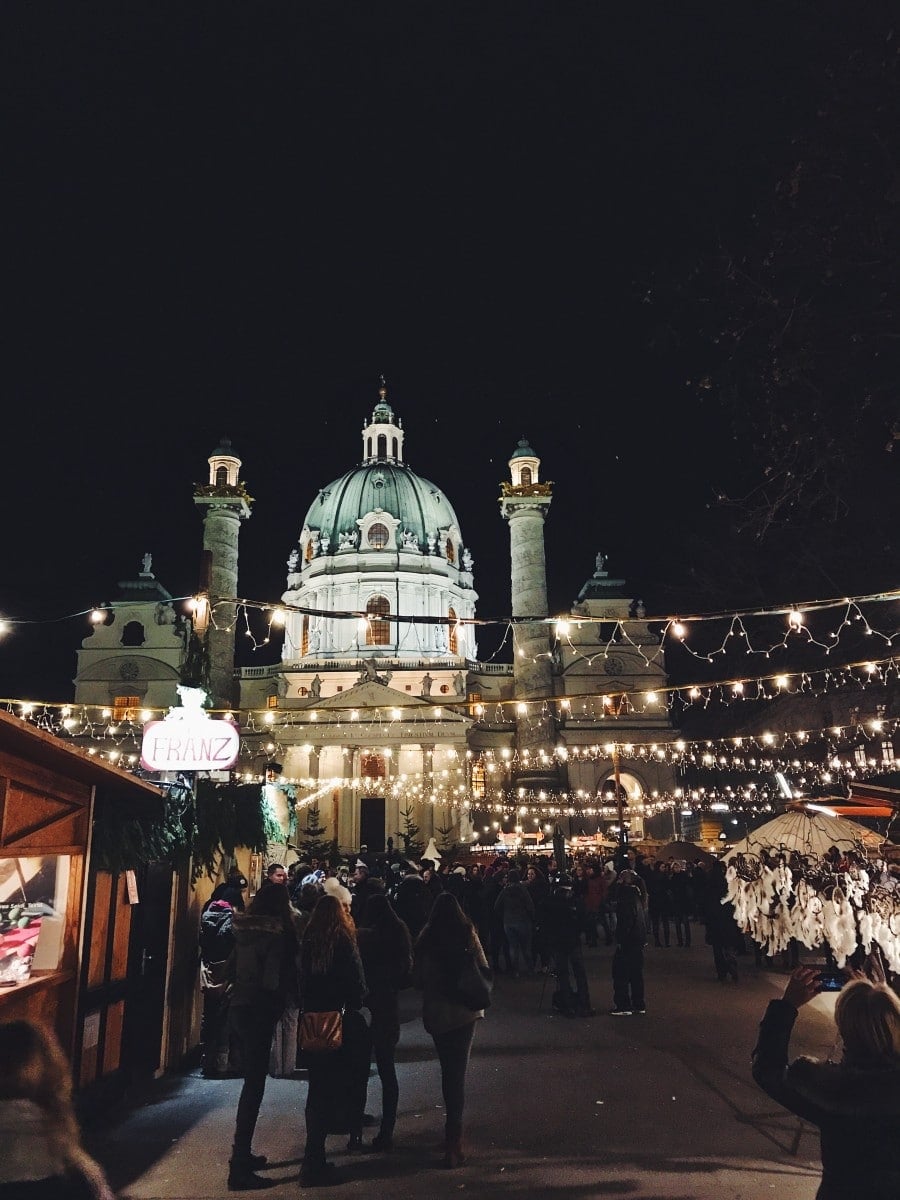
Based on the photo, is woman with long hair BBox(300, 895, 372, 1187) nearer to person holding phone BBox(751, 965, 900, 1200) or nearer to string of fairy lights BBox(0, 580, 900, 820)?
person holding phone BBox(751, 965, 900, 1200)

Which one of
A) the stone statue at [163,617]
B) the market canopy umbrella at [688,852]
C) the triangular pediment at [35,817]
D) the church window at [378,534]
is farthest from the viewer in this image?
the church window at [378,534]

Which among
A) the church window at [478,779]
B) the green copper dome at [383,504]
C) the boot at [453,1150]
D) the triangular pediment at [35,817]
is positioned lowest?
the boot at [453,1150]

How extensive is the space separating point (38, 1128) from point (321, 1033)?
3.38 metres

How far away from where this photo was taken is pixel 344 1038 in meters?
5.92

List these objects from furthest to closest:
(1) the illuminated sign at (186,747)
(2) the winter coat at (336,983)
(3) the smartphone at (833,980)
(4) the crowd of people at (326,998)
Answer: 1. (3) the smartphone at (833,980)
2. (1) the illuminated sign at (186,747)
3. (2) the winter coat at (336,983)
4. (4) the crowd of people at (326,998)

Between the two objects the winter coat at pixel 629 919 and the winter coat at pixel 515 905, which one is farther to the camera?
the winter coat at pixel 515 905

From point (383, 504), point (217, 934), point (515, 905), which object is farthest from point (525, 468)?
point (217, 934)

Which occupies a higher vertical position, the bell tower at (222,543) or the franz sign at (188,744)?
the bell tower at (222,543)

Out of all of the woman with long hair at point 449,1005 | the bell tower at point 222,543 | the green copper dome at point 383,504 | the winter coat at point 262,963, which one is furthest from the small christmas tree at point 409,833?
the woman with long hair at point 449,1005

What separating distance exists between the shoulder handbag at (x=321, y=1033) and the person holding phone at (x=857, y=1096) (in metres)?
3.29

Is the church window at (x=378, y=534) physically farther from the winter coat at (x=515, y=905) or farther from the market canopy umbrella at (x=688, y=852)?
the winter coat at (x=515, y=905)

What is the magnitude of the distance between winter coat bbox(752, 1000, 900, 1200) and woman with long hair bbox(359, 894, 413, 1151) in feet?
13.6

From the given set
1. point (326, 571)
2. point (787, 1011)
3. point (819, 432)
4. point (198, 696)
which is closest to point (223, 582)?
point (326, 571)

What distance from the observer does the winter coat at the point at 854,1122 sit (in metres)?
2.79
